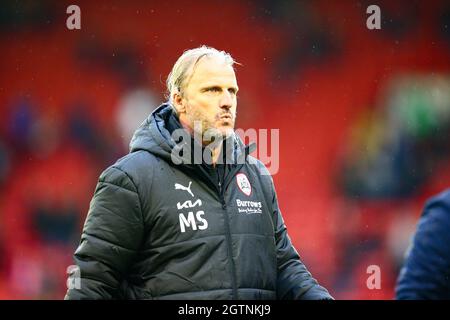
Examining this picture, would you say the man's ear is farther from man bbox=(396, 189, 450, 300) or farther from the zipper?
man bbox=(396, 189, 450, 300)

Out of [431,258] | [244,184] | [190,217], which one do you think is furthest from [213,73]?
[431,258]

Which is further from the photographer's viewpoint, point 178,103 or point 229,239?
point 178,103

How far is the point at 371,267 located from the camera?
268 inches

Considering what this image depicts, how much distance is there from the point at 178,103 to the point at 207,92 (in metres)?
0.13

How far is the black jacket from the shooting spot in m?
2.38

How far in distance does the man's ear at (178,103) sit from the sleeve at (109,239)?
0.33 meters

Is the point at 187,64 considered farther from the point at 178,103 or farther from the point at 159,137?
the point at 159,137

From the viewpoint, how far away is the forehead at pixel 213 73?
259 cm

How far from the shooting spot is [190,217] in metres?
2.46

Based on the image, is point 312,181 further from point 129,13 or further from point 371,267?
point 129,13

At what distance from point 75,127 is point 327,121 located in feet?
7.30

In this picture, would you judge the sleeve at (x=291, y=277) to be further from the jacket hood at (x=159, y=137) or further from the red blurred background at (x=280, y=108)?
the red blurred background at (x=280, y=108)

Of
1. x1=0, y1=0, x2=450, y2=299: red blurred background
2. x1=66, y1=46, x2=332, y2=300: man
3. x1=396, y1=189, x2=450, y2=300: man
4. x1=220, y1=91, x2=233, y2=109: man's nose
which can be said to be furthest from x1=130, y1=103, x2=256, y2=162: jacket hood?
x1=0, y1=0, x2=450, y2=299: red blurred background

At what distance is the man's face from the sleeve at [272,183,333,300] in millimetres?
328
